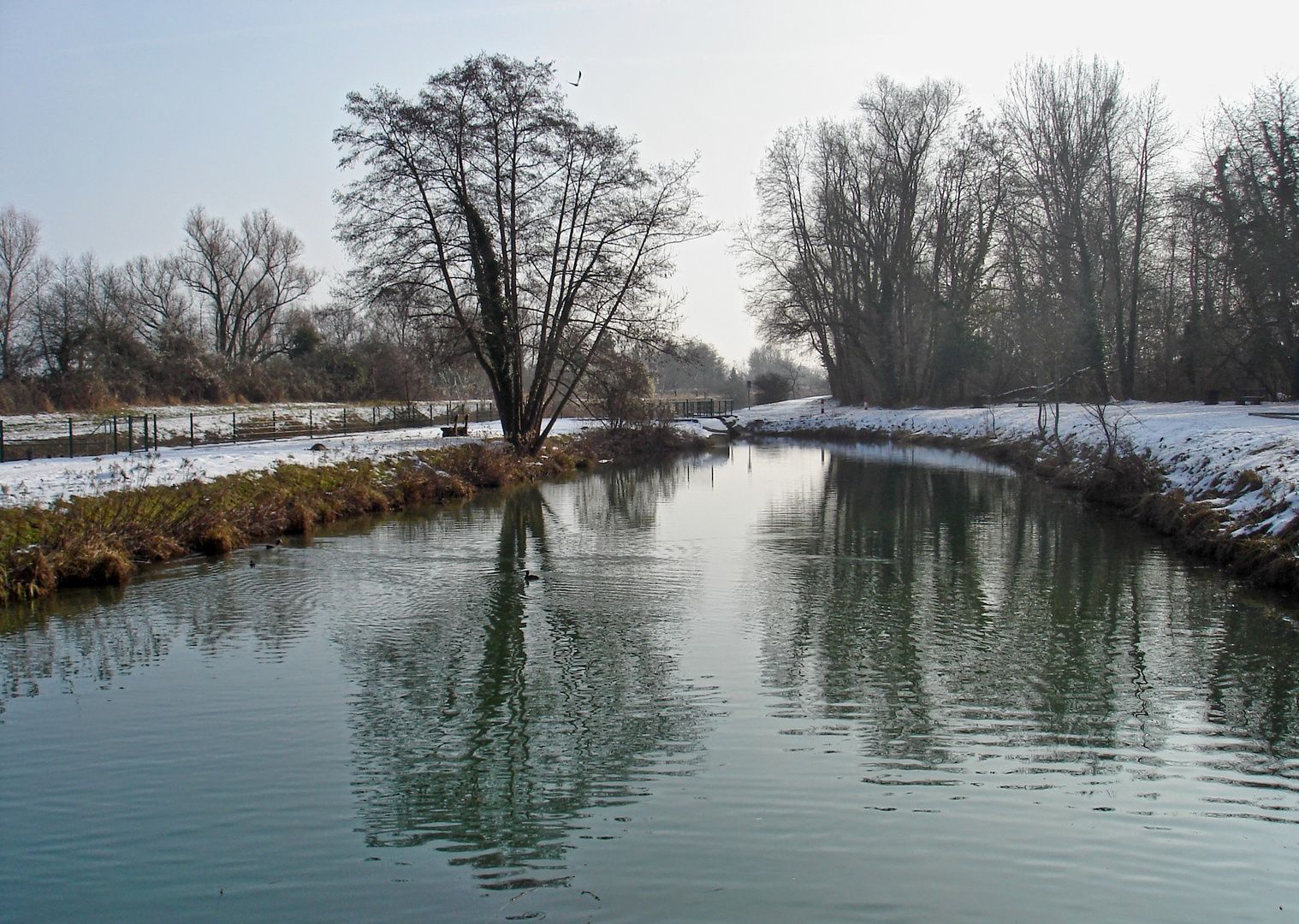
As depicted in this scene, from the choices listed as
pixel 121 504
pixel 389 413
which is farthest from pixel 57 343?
pixel 121 504

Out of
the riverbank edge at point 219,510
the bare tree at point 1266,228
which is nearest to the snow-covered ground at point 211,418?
the riverbank edge at point 219,510

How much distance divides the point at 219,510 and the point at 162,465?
2.25 m

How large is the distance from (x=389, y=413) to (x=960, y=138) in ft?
99.0

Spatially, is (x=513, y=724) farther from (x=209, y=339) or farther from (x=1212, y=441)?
(x=209, y=339)

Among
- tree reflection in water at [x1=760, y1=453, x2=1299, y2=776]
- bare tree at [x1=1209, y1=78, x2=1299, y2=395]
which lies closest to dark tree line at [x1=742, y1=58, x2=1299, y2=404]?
bare tree at [x1=1209, y1=78, x2=1299, y2=395]

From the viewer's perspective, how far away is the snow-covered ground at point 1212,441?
1187 cm

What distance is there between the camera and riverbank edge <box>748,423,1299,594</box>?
34.9ft

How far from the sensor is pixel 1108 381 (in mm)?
36344

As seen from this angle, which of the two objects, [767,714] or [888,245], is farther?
[888,245]

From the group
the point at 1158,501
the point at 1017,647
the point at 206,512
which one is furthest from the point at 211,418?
the point at 1017,647

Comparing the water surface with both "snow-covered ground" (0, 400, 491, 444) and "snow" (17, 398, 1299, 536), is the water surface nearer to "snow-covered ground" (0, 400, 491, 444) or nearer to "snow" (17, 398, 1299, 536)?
"snow" (17, 398, 1299, 536)

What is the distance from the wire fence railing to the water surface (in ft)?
34.1

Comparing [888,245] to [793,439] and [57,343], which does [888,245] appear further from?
[57,343]

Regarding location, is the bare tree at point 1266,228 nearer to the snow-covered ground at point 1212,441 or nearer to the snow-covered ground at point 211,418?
the snow-covered ground at point 1212,441
